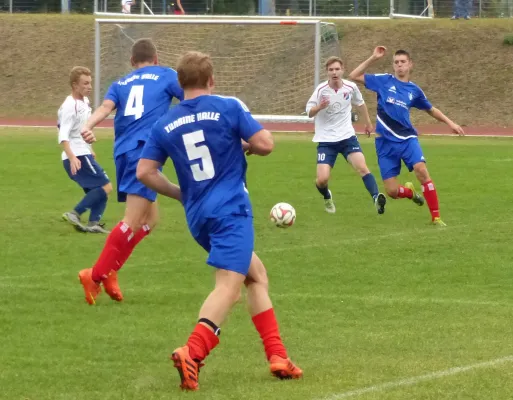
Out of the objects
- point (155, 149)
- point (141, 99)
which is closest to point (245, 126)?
point (155, 149)

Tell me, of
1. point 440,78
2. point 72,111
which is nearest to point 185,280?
point 72,111

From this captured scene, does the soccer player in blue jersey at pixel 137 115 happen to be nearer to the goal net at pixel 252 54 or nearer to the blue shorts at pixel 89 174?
the blue shorts at pixel 89 174

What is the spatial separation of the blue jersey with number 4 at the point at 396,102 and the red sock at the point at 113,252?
18.3 ft

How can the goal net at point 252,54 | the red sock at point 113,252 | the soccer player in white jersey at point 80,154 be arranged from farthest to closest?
1. the goal net at point 252,54
2. the soccer player in white jersey at point 80,154
3. the red sock at point 113,252

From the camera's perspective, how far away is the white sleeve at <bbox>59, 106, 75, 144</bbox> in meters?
12.0

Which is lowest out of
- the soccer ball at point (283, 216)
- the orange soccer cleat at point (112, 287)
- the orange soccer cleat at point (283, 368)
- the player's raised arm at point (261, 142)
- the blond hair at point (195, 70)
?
the orange soccer cleat at point (112, 287)

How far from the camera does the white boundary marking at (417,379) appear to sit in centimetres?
570

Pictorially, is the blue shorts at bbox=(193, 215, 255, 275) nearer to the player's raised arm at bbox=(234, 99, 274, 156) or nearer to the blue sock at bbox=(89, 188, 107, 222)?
the player's raised arm at bbox=(234, 99, 274, 156)

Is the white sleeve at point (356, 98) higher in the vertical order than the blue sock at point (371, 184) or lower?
higher

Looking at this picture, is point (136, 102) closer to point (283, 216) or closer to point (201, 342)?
point (283, 216)

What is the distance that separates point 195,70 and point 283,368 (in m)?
1.70

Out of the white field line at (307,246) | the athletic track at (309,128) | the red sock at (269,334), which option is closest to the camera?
the red sock at (269,334)

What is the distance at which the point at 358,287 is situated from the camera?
904cm

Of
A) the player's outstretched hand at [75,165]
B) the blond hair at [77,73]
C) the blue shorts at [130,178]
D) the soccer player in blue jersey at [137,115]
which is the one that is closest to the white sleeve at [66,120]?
the player's outstretched hand at [75,165]
